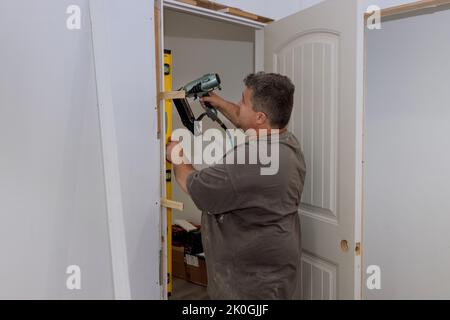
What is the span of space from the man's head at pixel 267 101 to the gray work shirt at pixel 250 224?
84 mm

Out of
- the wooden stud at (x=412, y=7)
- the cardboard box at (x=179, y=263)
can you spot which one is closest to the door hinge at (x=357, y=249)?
the wooden stud at (x=412, y=7)

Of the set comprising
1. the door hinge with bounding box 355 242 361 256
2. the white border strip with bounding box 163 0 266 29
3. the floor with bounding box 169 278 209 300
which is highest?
the white border strip with bounding box 163 0 266 29

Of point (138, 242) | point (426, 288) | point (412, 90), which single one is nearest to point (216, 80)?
point (138, 242)

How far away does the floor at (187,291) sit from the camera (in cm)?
307

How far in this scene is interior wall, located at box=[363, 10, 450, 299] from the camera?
2.08m

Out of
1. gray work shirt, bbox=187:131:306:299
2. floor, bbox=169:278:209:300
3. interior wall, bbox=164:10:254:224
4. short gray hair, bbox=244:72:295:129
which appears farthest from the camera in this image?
interior wall, bbox=164:10:254:224

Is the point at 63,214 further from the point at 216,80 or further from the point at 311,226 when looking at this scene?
the point at 311,226

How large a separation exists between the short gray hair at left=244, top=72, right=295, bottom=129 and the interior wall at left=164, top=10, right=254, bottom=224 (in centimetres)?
150

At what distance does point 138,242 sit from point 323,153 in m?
0.88

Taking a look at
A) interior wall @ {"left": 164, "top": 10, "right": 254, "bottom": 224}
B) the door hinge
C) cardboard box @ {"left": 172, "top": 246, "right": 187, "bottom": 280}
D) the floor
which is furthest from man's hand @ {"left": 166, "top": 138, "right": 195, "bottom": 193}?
cardboard box @ {"left": 172, "top": 246, "right": 187, "bottom": 280}

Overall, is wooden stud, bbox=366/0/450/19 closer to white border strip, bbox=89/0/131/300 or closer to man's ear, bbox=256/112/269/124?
man's ear, bbox=256/112/269/124

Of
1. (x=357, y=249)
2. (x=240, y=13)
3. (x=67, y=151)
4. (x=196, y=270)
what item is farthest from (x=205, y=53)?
(x=357, y=249)

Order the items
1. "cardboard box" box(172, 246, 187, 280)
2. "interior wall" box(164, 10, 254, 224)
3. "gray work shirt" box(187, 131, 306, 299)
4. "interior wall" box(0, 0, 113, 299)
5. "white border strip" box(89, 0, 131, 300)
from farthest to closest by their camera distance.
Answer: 1. "cardboard box" box(172, 246, 187, 280)
2. "interior wall" box(164, 10, 254, 224)
3. "gray work shirt" box(187, 131, 306, 299)
4. "interior wall" box(0, 0, 113, 299)
5. "white border strip" box(89, 0, 131, 300)

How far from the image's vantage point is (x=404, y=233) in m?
2.25
